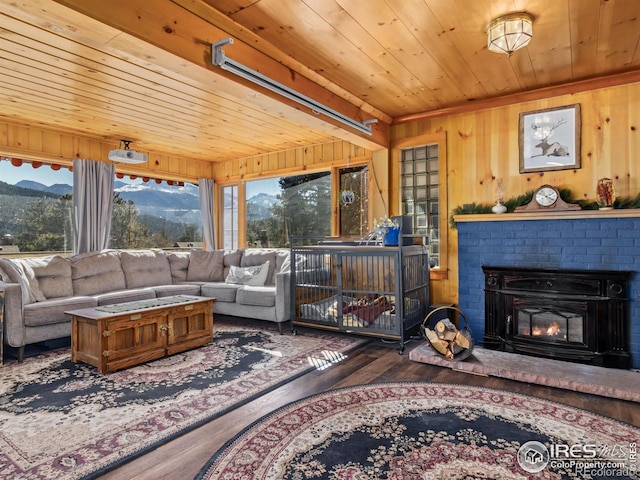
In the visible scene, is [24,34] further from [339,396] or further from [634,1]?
[634,1]

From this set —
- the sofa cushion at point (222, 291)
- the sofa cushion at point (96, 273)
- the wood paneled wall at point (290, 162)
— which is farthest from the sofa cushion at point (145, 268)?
the wood paneled wall at point (290, 162)

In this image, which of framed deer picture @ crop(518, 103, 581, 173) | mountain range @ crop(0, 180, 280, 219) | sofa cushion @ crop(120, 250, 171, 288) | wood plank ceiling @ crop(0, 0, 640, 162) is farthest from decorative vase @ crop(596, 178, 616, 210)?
sofa cushion @ crop(120, 250, 171, 288)

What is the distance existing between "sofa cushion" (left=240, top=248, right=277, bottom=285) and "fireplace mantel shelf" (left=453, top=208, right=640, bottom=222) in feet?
8.07

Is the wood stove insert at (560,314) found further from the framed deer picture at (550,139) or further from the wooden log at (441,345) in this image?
the framed deer picture at (550,139)

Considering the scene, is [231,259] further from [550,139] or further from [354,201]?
[550,139]

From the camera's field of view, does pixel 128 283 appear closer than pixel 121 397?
No

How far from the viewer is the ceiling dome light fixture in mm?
2629

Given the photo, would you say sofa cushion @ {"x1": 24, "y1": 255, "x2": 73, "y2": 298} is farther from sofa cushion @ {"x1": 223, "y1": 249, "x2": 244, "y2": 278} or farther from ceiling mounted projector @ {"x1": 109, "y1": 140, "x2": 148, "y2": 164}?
sofa cushion @ {"x1": 223, "y1": 249, "x2": 244, "y2": 278}

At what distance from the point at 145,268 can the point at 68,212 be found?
1.35 m

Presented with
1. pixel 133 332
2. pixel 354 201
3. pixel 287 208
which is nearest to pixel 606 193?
pixel 354 201

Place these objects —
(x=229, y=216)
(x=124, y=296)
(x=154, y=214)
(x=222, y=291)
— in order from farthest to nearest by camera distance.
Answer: (x=229, y=216) < (x=154, y=214) < (x=222, y=291) < (x=124, y=296)

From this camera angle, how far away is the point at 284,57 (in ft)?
10.5

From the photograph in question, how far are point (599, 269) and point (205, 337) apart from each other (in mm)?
3698

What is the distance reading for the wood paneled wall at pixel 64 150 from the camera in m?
4.79
